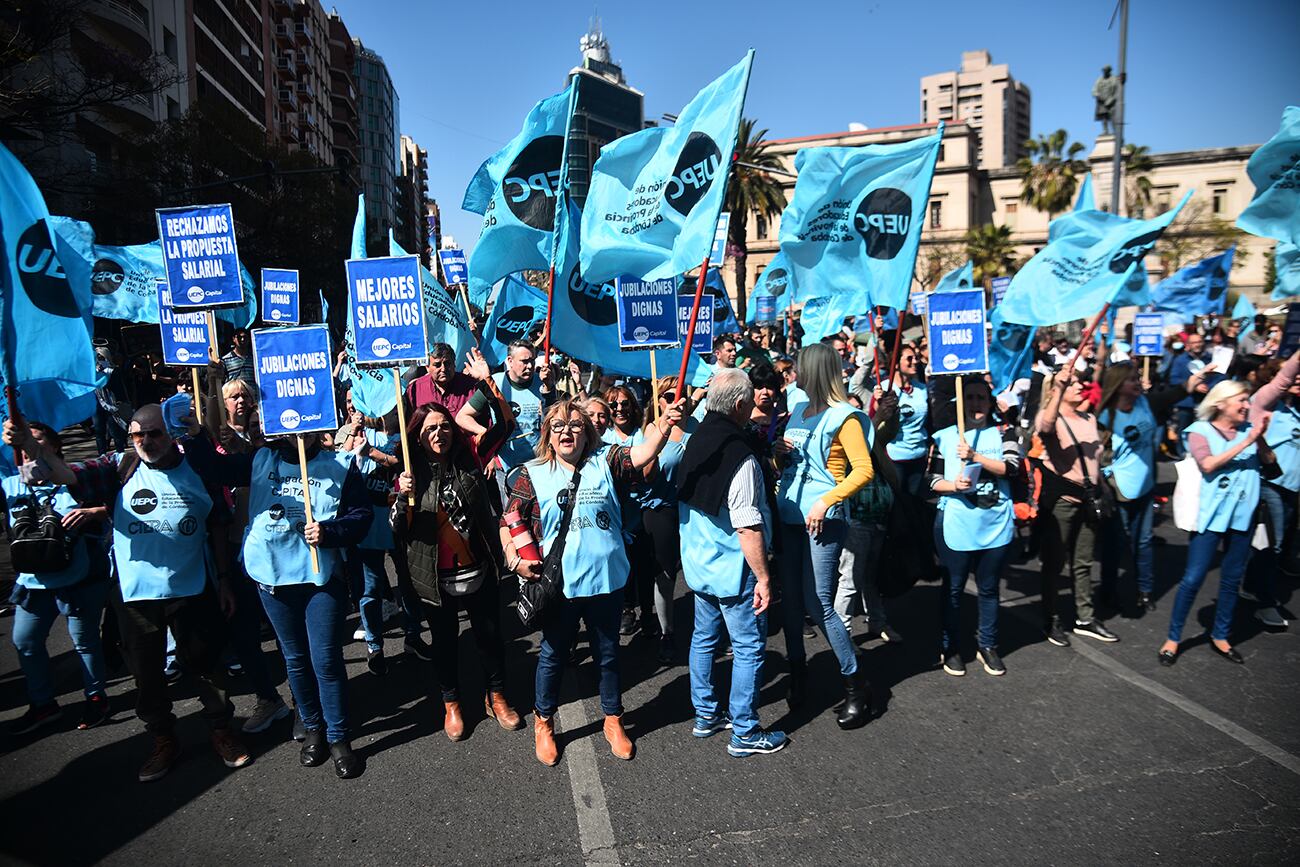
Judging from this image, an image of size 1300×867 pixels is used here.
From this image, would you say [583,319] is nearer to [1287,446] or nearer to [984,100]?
[1287,446]

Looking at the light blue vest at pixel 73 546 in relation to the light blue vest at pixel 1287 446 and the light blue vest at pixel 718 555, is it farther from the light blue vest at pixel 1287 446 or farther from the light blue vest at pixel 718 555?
the light blue vest at pixel 1287 446

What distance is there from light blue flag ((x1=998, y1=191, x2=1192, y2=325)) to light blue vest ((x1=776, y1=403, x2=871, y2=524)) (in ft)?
9.88

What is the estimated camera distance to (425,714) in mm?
4723

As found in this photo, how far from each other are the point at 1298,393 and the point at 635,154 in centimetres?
548

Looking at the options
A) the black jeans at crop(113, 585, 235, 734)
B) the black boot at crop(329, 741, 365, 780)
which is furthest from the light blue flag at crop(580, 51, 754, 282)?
the black boot at crop(329, 741, 365, 780)

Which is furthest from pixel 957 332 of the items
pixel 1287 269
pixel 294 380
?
pixel 294 380

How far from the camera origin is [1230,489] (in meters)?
4.95

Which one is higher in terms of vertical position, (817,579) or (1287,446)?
(1287,446)

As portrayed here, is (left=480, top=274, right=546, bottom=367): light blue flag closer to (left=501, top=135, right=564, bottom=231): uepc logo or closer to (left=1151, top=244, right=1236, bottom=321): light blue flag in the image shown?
(left=501, top=135, right=564, bottom=231): uepc logo

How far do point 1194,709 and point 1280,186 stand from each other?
361 centimetres

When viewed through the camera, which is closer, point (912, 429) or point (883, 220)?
point (883, 220)

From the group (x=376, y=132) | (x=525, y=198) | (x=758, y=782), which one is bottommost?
(x=758, y=782)

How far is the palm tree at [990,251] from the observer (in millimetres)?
52094

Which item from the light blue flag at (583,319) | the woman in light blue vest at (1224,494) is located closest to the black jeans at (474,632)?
the light blue flag at (583,319)
